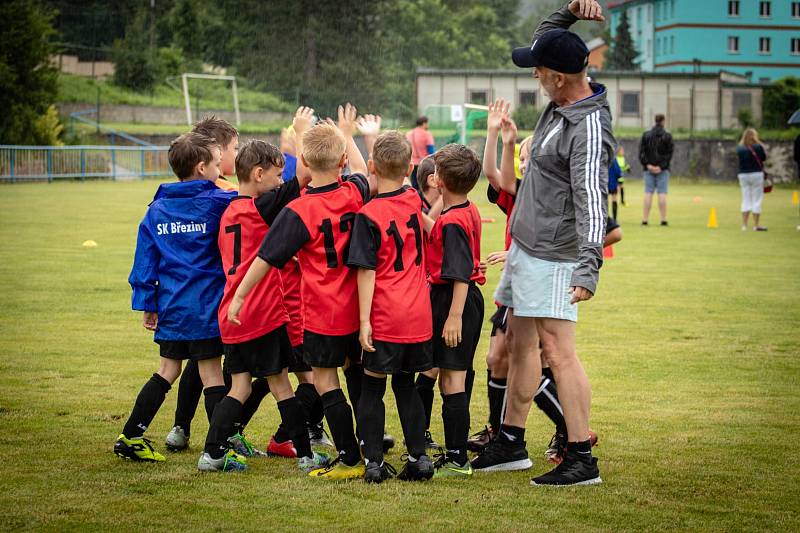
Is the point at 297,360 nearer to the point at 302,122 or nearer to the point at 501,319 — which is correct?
the point at 501,319

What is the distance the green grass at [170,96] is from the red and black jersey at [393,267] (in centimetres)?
4803

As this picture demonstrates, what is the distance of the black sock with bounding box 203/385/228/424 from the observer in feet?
17.1

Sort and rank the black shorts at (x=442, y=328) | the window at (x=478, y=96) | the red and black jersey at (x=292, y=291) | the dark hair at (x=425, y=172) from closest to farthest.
A: the black shorts at (x=442, y=328) → the red and black jersey at (x=292, y=291) → the dark hair at (x=425, y=172) → the window at (x=478, y=96)

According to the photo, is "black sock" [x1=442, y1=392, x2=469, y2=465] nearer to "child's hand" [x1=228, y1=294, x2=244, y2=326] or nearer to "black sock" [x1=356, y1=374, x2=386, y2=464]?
"black sock" [x1=356, y1=374, x2=386, y2=464]

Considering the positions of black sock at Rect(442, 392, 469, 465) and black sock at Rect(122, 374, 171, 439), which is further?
black sock at Rect(122, 374, 171, 439)

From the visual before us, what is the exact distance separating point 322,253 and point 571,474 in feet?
5.23

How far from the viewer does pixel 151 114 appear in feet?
169

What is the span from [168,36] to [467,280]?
6738 cm

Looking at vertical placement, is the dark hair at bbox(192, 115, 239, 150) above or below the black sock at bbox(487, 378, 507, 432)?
above

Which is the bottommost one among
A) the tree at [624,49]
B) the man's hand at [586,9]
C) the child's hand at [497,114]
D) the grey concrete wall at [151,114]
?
the child's hand at [497,114]

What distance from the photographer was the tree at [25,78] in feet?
122

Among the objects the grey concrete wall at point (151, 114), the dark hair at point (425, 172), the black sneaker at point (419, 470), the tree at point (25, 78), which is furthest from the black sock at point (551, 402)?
the grey concrete wall at point (151, 114)

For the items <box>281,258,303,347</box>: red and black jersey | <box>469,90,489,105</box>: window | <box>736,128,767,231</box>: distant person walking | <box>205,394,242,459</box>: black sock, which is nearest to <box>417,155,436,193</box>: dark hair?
<box>281,258,303,347</box>: red and black jersey

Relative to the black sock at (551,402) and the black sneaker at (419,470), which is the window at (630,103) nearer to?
the black sock at (551,402)
